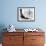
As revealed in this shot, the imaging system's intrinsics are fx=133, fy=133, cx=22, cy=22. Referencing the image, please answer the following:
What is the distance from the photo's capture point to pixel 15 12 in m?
4.24

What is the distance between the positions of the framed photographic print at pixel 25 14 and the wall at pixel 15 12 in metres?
0.10

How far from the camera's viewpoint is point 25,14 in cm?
425

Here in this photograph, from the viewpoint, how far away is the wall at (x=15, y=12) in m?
4.23

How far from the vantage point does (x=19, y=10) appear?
4223 millimetres

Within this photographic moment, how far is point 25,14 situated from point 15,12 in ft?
1.07

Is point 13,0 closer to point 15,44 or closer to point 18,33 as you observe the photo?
point 18,33

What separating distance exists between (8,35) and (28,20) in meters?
0.88

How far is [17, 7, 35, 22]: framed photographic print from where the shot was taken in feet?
13.9

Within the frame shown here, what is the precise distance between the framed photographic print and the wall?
10 cm

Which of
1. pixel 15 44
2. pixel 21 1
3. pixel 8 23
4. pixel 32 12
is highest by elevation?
pixel 21 1

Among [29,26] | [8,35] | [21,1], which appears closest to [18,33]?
[8,35]

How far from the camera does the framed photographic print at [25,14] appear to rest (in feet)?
13.9

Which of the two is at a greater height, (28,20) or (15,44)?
(28,20)

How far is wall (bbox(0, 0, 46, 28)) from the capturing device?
166 inches
